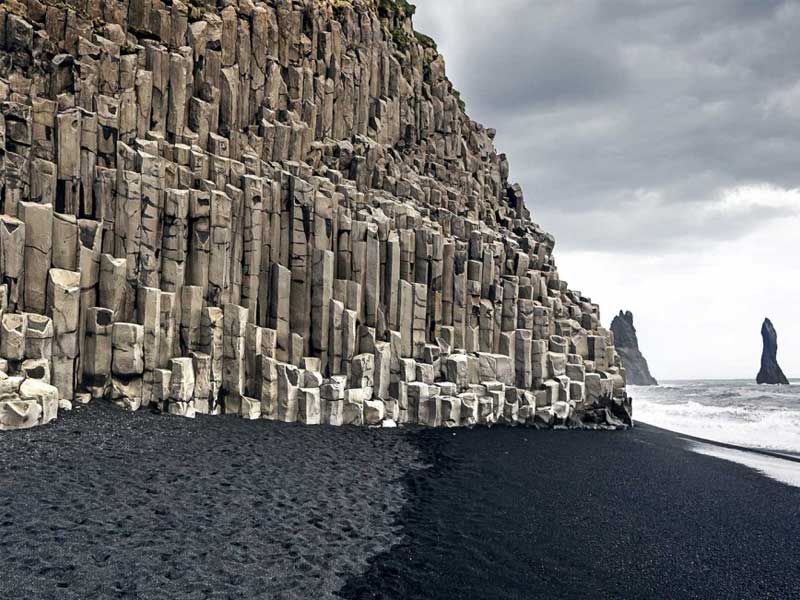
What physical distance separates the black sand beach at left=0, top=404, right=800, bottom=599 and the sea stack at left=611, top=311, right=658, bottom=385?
121 m

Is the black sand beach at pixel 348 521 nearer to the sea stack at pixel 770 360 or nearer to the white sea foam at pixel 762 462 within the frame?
the white sea foam at pixel 762 462

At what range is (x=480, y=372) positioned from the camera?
85.0 feet

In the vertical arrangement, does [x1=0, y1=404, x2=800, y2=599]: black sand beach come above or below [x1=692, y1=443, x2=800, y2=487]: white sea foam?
above

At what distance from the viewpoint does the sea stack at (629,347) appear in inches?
5167

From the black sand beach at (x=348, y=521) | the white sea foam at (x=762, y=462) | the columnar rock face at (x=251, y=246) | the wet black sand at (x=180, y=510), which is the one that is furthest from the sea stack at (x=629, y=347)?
the wet black sand at (x=180, y=510)

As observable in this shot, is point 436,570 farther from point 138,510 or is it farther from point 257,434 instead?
point 257,434

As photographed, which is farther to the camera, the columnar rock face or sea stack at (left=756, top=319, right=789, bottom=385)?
sea stack at (left=756, top=319, right=789, bottom=385)

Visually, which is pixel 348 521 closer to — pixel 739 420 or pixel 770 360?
pixel 739 420

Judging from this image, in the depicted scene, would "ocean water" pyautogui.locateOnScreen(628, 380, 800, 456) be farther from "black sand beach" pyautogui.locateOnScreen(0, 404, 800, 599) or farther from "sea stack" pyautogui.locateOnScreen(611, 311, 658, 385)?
"sea stack" pyautogui.locateOnScreen(611, 311, 658, 385)

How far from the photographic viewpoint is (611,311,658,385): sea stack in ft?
431

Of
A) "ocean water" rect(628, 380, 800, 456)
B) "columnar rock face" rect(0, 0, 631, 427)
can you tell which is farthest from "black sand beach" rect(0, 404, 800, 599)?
"ocean water" rect(628, 380, 800, 456)

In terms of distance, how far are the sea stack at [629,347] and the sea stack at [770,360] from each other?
86.5ft

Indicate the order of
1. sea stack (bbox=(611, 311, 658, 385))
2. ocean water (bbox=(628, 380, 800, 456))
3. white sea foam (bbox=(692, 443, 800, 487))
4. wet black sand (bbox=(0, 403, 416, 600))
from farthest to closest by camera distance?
sea stack (bbox=(611, 311, 658, 385)) → ocean water (bbox=(628, 380, 800, 456)) → white sea foam (bbox=(692, 443, 800, 487)) → wet black sand (bbox=(0, 403, 416, 600))

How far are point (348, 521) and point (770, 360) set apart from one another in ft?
496
